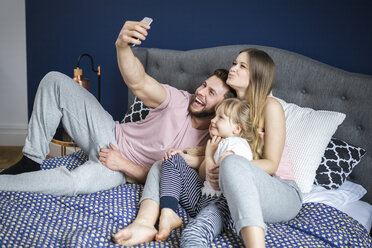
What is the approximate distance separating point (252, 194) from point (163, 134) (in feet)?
2.43

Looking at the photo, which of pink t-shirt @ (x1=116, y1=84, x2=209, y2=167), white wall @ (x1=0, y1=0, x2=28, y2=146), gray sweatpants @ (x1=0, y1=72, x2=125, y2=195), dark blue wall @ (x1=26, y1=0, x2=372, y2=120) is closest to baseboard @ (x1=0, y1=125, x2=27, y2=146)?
white wall @ (x1=0, y1=0, x2=28, y2=146)

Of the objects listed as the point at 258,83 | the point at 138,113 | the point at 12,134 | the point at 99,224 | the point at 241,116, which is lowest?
the point at 12,134

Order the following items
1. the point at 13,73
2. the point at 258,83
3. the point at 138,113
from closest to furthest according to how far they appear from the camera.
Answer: the point at 258,83
the point at 138,113
the point at 13,73

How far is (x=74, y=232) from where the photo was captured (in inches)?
49.0

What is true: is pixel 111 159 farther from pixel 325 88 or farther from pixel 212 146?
pixel 325 88

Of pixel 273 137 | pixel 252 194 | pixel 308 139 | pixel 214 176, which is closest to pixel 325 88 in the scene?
pixel 308 139

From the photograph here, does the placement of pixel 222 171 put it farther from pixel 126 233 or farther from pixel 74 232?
pixel 74 232

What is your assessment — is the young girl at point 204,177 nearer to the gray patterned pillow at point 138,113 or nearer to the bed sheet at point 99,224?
the bed sheet at point 99,224

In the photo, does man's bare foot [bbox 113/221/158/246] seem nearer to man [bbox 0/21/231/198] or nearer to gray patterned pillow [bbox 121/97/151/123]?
man [bbox 0/21/231/198]

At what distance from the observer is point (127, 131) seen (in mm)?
1958

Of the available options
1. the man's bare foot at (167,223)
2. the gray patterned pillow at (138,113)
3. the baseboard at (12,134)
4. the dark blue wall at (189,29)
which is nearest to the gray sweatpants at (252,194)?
the man's bare foot at (167,223)

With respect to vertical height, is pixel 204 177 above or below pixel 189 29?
below

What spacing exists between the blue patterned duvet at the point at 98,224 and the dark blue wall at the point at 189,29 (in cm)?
97

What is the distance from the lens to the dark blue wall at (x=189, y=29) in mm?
2025
